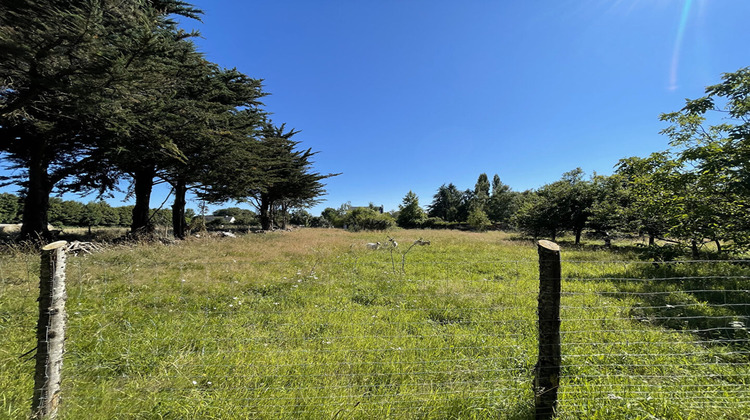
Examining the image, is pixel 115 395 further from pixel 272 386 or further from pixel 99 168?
pixel 99 168

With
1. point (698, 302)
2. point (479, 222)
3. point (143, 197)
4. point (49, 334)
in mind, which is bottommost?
point (698, 302)

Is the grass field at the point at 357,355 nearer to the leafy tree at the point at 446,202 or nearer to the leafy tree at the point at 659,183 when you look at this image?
the leafy tree at the point at 659,183

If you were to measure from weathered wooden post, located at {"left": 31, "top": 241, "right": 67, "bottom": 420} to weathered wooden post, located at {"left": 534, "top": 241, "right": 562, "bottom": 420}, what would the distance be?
→ 342cm

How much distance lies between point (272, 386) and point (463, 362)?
204cm

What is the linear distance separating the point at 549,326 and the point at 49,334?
3.61 m

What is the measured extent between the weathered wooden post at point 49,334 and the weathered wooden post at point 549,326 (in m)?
3.42

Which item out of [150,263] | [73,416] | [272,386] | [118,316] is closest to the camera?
[73,416]

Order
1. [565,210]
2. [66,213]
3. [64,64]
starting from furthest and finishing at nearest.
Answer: [66,213]
[565,210]
[64,64]

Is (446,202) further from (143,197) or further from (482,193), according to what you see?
(143,197)

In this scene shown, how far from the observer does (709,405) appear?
219cm

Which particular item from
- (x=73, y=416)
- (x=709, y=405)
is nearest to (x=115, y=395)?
(x=73, y=416)

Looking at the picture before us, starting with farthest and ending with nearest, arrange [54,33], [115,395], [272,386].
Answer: [54,33], [272,386], [115,395]

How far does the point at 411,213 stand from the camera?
42750mm

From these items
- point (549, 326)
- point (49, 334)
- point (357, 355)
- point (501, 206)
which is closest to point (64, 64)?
point (49, 334)
